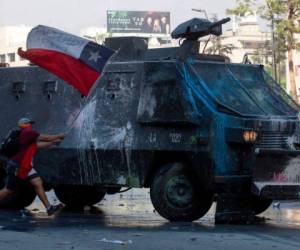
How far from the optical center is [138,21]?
129500mm

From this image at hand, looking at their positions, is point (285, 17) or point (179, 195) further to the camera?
point (285, 17)

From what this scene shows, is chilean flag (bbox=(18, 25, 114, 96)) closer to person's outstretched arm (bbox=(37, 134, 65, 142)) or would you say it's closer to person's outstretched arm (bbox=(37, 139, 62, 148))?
person's outstretched arm (bbox=(37, 134, 65, 142))

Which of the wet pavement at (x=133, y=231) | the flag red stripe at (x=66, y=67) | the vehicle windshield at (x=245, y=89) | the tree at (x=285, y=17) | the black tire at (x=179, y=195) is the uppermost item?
the tree at (x=285, y=17)

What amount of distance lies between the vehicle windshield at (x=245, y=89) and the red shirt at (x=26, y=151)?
2623 millimetres

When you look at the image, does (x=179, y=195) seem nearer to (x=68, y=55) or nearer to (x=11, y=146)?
(x=11, y=146)

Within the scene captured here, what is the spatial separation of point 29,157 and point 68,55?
1.75 m

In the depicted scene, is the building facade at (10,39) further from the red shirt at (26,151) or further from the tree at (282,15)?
the red shirt at (26,151)

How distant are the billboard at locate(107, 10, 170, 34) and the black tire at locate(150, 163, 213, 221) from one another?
383 feet

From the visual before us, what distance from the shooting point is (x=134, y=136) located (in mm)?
11234

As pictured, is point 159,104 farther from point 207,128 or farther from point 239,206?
point 239,206

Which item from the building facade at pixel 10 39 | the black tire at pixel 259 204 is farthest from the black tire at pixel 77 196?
the building facade at pixel 10 39

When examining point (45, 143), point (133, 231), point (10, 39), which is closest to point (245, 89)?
point (133, 231)

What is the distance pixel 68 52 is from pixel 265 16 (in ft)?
89.8

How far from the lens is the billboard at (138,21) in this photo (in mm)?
127500
